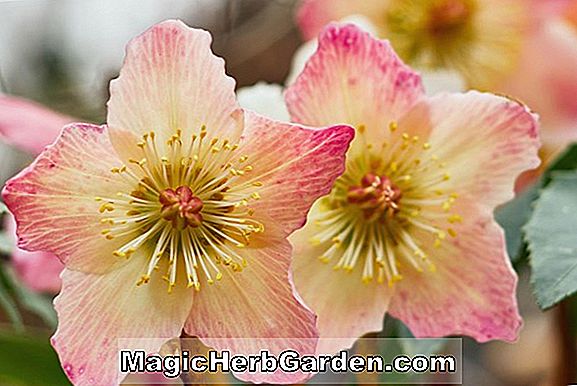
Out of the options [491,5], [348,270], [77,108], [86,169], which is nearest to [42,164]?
[86,169]

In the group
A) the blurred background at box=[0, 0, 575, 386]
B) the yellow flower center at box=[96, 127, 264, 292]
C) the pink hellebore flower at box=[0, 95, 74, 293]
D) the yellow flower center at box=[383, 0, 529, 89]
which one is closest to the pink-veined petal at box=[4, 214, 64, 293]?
the pink hellebore flower at box=[0, 95, 74, 293]

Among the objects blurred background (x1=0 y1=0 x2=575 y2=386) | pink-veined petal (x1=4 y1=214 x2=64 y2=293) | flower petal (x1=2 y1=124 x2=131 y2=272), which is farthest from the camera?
blurred background (x1=0 y1=0 x2=575 y2=386)

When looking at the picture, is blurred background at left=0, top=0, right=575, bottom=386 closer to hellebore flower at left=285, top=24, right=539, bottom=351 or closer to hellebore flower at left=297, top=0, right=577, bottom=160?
hellebore flower at left=297, top=0, right=577, bottom=160

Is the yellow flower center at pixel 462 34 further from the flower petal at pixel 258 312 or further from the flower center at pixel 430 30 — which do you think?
the flower petal at pixel 258 312

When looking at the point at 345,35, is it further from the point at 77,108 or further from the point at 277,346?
the point at 77,108

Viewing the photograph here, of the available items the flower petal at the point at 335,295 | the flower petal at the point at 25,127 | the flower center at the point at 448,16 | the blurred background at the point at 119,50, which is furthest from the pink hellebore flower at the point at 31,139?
the blurred background at the point at 119,50

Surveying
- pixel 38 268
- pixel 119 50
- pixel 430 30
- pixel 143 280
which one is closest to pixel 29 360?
pixel 38 268
